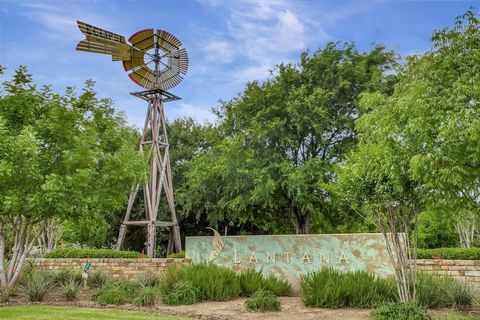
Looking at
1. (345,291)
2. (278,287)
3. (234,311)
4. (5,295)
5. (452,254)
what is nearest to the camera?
(234,311)

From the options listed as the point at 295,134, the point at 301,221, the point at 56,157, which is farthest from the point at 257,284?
the point at 301,221

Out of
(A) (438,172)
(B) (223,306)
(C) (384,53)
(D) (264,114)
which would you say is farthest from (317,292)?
(C) (384,53)

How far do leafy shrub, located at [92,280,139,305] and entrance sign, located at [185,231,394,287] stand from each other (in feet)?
11.6

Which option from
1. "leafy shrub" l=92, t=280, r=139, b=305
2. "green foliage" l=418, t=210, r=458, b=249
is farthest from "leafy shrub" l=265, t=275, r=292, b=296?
"green foliage" l=418, t=210, r=458, b=249

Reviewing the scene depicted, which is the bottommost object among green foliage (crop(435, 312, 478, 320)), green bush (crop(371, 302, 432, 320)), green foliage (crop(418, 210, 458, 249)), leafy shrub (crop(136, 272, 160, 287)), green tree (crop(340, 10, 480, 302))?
green foliage (crop(435, 312, 478, 320))

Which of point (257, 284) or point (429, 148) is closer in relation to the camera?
point (429, 148)

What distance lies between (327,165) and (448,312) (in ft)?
34.9

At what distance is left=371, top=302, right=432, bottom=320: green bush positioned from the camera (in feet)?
25.3

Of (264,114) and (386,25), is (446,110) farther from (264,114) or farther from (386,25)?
(264,114)

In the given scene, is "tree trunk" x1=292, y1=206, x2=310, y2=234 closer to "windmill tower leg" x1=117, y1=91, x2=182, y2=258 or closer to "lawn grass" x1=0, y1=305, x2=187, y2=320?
"windmill tower leg" x1=117, y1=91, x2=182, y2=258

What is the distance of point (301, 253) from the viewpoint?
513 inches

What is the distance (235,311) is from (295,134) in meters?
11.7

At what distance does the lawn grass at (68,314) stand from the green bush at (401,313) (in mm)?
3678

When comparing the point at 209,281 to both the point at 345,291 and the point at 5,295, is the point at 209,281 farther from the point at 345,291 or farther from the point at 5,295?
the point at 5,295
